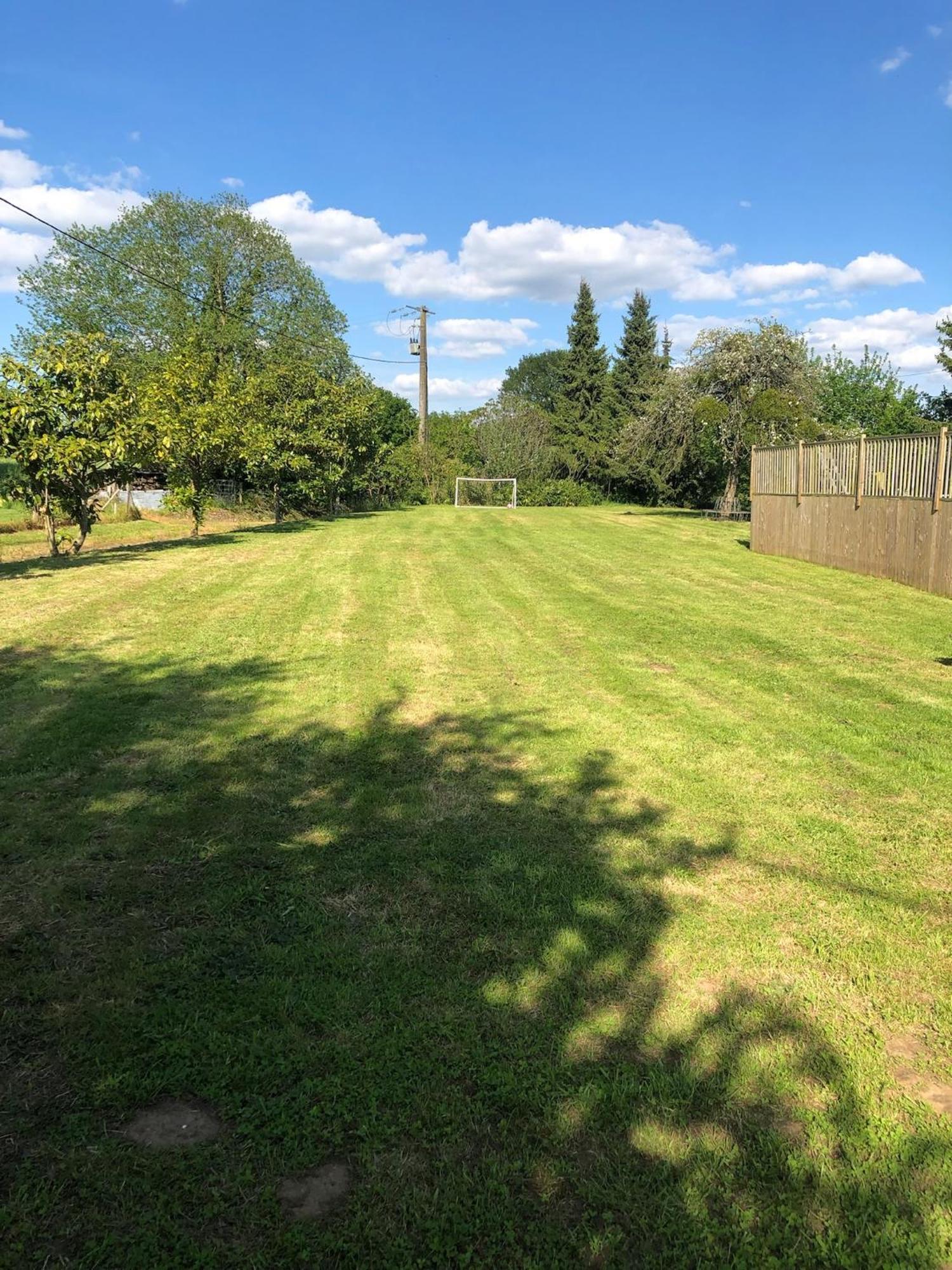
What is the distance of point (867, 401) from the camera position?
37.0 m

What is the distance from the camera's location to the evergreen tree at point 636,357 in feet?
146

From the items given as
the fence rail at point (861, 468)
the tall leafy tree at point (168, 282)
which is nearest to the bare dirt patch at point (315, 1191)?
the fence rail at point (861, 468)

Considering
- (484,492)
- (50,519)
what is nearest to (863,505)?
(50,519)

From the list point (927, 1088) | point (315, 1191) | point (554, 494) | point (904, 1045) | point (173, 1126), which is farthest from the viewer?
point (554, 494)

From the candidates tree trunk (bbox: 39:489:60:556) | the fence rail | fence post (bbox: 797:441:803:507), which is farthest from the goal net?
Answer: tree trunk (bbox: 39:489:60:556)

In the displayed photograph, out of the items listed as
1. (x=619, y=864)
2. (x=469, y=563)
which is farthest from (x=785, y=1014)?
(x=469, y=563)

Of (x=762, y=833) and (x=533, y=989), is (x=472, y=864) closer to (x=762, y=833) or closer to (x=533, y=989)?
(x=533, y=989)

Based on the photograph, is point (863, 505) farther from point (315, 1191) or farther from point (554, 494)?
point (554, 494)

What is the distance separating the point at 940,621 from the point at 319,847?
797 centimetres

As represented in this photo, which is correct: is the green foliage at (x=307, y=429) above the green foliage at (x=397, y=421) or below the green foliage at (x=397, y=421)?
below

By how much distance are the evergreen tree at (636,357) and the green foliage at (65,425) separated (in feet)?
116

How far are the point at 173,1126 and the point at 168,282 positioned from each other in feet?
120

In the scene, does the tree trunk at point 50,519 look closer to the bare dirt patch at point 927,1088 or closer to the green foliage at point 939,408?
the bare dirt patch at point 927,1088

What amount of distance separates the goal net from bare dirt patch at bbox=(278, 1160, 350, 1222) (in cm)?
3435
